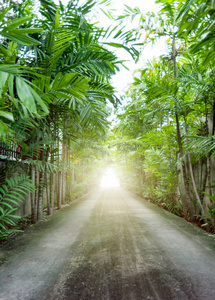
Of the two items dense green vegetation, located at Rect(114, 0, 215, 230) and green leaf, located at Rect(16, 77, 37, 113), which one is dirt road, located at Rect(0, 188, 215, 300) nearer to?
dense green vegetation, located at Rect(114, 0, 215, 230)

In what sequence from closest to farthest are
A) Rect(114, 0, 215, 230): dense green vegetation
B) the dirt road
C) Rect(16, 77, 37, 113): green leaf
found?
Rect(16, 77, 37, 113): green leaf
the dirt road
Rect(114, 0, 215, 230): dense green vegetation

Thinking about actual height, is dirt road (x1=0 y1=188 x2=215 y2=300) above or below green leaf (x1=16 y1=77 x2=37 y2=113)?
below

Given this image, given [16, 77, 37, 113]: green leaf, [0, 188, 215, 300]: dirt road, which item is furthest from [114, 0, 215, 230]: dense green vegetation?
[16, 77, 37, 113]: green leaf

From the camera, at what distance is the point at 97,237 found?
306 cm

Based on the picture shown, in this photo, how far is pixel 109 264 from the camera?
82.1 inches

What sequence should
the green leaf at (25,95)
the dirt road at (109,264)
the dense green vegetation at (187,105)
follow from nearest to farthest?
the green leaf at (25,95) < the dirt road at (109,264) < the dense green vegetation at (187,105)

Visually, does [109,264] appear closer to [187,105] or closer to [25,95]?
[25,95]

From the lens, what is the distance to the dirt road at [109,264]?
160 centimetres

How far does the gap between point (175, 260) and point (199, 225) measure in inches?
76.8

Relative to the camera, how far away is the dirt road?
62.9 inches

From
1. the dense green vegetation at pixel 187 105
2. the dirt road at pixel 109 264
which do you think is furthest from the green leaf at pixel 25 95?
the dense green vegetation at pixel 187 105

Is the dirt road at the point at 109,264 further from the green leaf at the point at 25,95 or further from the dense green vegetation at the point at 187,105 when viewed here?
the green leaf at the point at 25,95

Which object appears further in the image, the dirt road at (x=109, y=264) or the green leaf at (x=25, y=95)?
the dirt road at (x=109, y=264)

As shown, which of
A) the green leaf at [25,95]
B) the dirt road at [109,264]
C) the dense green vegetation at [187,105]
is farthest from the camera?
the dense green vegetation at [187,105]
